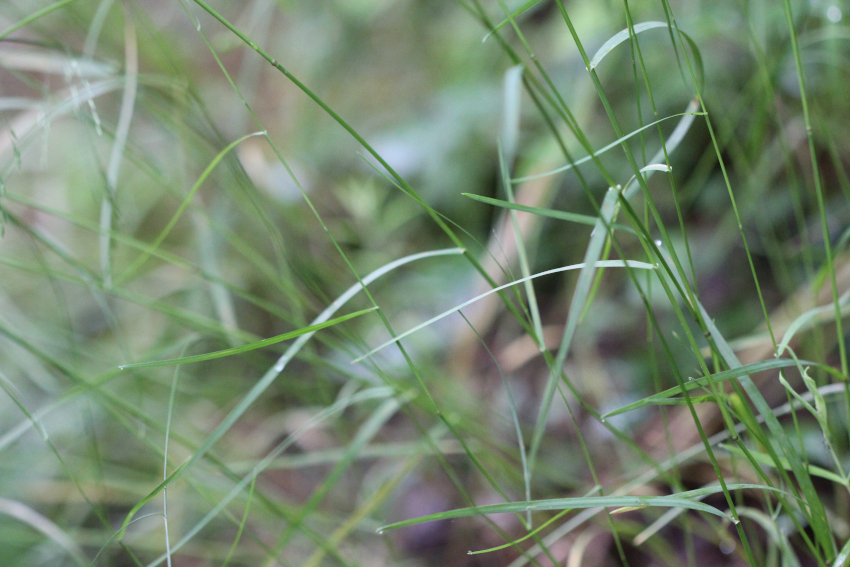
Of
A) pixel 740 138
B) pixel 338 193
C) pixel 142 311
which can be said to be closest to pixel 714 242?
pixel 740 138

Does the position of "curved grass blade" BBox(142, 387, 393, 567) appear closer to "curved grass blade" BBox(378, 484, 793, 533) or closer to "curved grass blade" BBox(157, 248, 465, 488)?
"curved grass blade" BBox(157, 248, 465, 488)

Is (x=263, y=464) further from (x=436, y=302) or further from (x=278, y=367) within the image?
(x=436, y=302)

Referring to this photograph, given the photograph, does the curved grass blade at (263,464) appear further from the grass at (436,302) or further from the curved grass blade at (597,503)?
the curved grass blade at (597,503)

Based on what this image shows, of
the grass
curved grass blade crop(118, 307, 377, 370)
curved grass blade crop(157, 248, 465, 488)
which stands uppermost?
curved grass blade crop(118, 307, 377, 370)

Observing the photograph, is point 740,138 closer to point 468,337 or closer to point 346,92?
point 468,337

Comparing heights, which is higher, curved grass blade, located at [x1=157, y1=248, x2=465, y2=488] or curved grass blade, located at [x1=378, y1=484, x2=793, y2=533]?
curved grass blade, located at [x1=157, y1=248, x2=465, y2=488]

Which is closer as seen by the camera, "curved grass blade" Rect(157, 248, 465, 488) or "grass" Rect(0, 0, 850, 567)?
"curved grass blade" Rect(157, 248, 465, 488)

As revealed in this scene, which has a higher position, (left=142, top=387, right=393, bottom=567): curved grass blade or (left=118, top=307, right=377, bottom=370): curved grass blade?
(left=118, top=307, right=377, bottom=370): curved grass blade

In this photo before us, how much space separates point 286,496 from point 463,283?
1.28 ft

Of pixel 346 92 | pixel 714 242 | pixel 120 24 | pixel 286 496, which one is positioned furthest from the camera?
pixel 346 92

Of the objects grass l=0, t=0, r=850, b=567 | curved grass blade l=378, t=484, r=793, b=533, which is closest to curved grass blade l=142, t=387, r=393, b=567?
grass l=0, t=0, r=850, b=567

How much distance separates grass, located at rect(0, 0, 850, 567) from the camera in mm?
501

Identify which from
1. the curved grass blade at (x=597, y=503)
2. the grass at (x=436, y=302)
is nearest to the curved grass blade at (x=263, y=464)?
the grass at (x=436, y=302)

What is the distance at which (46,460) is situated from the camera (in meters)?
0.89
